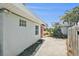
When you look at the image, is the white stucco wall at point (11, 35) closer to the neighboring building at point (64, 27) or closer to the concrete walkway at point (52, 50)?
the concrete walkway at point (52, 50)

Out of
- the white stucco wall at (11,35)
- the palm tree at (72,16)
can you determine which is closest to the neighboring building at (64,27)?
the palm tree at (72,16)

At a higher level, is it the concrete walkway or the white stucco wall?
the white stucco wall

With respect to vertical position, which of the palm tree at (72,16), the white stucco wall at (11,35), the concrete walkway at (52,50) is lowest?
the concrete walkway at (52,50)

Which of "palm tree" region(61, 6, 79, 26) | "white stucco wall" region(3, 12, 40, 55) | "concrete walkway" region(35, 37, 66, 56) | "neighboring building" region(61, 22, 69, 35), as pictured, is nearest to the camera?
"white stucco wall" region(3, 12, 40, 55)

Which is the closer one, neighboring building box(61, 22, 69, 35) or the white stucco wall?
the white stucco wall

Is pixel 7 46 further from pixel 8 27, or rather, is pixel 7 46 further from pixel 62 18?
pixel 62 18

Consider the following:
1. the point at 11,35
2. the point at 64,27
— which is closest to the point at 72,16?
the point at 64,27

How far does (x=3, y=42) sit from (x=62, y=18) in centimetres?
2207

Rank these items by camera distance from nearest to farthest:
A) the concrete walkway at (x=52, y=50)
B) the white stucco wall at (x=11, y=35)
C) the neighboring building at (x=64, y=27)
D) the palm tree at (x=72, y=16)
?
the white stucco wall at (x=11, y=35)
the concrete walkway at (x=52, y=50)
the palm tree at (x=72, y=16)
the neighboring building at (x=64, y=27)

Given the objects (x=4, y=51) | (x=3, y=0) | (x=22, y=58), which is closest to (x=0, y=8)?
(x=3, y=0)

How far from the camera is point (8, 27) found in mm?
8164

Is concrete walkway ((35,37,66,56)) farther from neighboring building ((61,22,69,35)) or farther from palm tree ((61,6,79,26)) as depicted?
neighboring building ((61,22,69,35))

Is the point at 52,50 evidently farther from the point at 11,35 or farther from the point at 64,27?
the point at 64,27

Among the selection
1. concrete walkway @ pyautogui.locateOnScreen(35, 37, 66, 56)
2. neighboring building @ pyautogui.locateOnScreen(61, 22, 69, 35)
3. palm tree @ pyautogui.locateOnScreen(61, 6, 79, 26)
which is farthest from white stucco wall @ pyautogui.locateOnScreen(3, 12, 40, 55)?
neighboring building @ pyautogui.locateOnScreen(61, 22, 69, 35)
